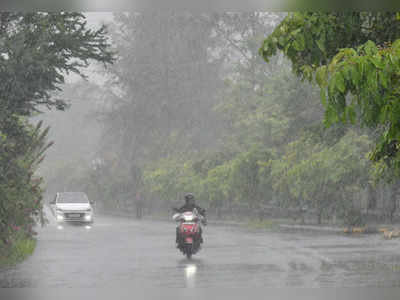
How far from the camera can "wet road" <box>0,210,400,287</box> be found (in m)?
16.2

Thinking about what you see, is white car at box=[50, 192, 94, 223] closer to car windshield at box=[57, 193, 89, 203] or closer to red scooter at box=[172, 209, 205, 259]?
car windshield at box=[57, 193, 89, 203]

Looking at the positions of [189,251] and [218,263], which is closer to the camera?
[218,263]

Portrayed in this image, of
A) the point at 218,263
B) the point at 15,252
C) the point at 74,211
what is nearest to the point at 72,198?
the point at 74,211

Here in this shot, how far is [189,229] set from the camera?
70.6 ft

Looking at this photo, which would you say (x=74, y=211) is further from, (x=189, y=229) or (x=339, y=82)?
(x=339, y=82)

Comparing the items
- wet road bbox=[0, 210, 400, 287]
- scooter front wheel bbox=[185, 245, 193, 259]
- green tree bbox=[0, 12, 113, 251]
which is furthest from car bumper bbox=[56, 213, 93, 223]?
green tree bbox=[0, 12, 113, 251]

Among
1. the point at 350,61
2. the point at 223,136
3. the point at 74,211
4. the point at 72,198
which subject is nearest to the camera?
the point at 350,61

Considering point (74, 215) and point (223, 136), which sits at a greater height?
point (223, 136)

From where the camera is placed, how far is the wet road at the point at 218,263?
16234 millimetres

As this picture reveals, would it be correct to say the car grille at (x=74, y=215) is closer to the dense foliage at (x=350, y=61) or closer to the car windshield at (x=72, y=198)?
the car windshield at (x=72, y=198)

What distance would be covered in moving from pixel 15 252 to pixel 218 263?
553cm

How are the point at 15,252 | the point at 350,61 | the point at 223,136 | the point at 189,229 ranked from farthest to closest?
1. the point at 223,136
2. the point at 15,252
3. the point at 189,229
4. the point at 350,61

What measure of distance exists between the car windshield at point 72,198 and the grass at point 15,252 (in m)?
17.5

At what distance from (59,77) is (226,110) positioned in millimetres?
33024
